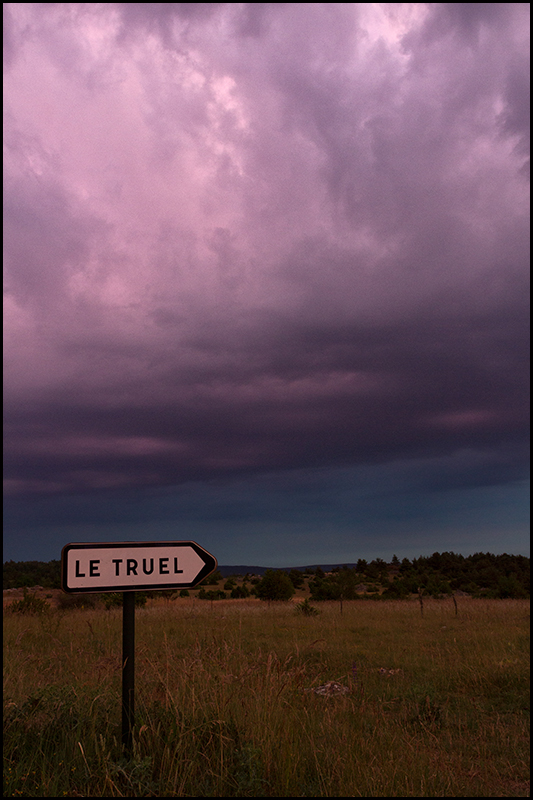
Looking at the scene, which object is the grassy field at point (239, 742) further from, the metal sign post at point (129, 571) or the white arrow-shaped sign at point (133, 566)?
the white arrow-shaped sign at point (133, 566)

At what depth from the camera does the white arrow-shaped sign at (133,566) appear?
355 cm

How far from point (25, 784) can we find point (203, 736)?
4.12 ft

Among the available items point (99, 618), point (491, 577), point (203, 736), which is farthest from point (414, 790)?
point (491, 577)

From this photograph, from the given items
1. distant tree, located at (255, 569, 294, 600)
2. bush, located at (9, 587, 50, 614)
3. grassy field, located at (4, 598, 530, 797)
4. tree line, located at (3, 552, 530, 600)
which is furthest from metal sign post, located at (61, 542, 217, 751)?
distant tree, located at (255, 569, 294, 600)

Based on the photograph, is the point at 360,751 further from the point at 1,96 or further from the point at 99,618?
the point at 99,618

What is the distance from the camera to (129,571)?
12.1 feet

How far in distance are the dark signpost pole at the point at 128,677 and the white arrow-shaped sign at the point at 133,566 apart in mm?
180

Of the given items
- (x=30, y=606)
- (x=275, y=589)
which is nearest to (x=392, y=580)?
(x=275, y=589)

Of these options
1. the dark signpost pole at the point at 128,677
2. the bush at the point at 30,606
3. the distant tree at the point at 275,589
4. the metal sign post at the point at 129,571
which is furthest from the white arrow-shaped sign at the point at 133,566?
the distant tree at the point at 275,589

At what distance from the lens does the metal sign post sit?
356cm

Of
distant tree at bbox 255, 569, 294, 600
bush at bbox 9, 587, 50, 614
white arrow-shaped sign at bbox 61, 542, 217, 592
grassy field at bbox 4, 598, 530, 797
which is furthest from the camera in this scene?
distant tree at bbox 255, 569, 294, 600

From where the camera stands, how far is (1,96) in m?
4.61

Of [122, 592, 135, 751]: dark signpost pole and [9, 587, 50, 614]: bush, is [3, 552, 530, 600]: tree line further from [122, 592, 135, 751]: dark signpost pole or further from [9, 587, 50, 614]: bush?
[122, 592, 135, 751]: dark signpost pole

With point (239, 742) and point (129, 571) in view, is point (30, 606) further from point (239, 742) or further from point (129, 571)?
point (129, 571)
